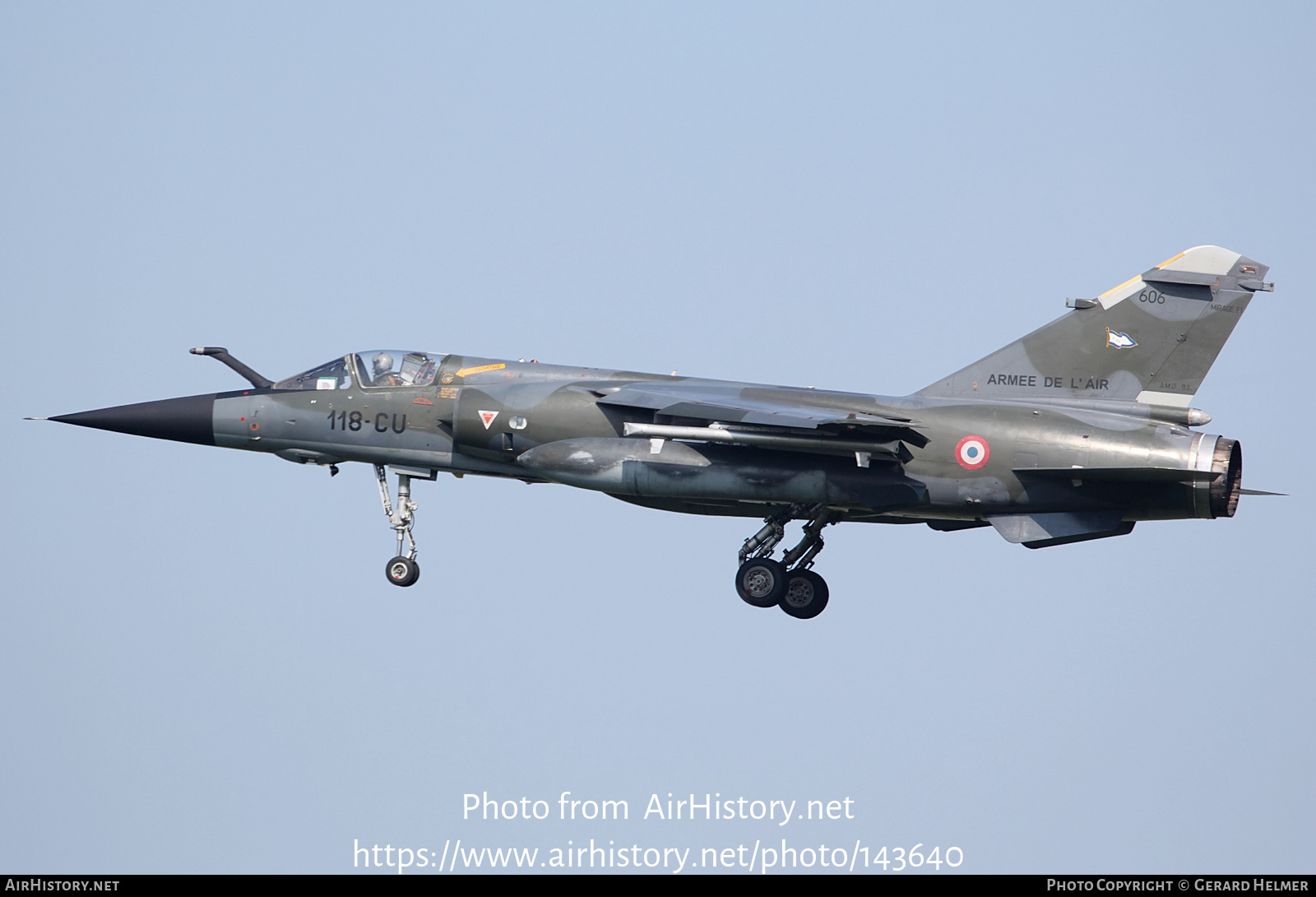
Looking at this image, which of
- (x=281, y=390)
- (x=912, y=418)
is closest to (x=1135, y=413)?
(x=912, y=418)

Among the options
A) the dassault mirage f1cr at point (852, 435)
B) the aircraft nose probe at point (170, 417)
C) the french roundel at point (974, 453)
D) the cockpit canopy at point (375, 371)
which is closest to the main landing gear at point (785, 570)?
the dassault mirage f1cr at point (852, 435)

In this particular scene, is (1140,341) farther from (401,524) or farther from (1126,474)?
(401,524)

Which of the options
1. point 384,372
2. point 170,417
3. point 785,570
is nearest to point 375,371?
point 384,372

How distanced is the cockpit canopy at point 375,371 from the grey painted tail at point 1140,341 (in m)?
6.38

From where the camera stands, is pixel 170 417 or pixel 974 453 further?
pixel 170 417

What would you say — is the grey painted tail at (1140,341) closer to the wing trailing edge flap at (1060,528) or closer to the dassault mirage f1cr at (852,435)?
the dassault mirage f1cr at (852,435)

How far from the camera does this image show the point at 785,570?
22.6 meters

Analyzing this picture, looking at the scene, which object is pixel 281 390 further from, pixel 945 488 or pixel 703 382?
pixel 945 488

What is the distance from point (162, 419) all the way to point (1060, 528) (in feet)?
38.1

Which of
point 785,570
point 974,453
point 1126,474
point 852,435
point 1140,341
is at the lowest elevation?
point 785,570

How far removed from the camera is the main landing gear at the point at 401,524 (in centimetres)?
2325

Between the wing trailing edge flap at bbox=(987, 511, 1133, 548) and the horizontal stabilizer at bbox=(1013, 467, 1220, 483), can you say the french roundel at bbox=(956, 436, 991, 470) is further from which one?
the wing trailing edge flap at bbox=(987, 511, 1133, 548)

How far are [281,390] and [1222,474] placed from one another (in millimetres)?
11811

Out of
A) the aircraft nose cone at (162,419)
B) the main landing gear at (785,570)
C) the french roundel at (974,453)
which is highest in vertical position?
the aircraft nose cone at (162,419)
